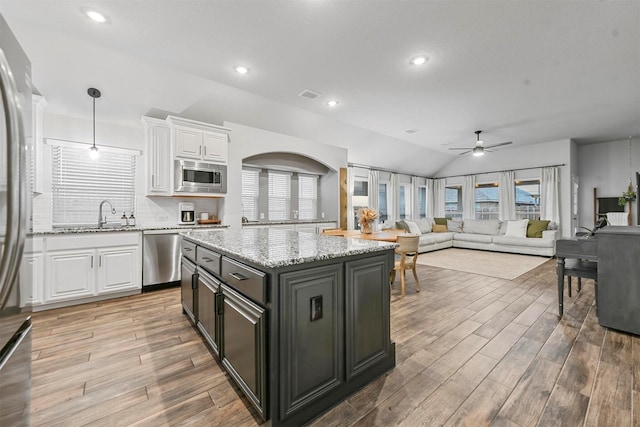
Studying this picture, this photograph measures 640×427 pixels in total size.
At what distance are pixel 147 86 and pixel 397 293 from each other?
14.4 ft

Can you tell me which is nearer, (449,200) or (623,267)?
(623,267)

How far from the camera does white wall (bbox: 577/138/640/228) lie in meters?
6.87

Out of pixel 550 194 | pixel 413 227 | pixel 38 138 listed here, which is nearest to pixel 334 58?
pixel 38 138

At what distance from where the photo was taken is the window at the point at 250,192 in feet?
18.7

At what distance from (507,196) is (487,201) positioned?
64 centimetres

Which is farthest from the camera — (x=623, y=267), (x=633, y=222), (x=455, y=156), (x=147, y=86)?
(x=455, y=156)

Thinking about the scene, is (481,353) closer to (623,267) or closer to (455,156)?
(623,267)

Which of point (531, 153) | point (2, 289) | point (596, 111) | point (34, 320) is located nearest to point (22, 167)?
point (2, 289)

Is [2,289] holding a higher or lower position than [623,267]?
higher

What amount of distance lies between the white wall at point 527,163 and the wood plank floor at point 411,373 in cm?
527

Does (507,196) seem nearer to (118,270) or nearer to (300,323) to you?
(300,323)

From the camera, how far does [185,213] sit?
14.8 ft

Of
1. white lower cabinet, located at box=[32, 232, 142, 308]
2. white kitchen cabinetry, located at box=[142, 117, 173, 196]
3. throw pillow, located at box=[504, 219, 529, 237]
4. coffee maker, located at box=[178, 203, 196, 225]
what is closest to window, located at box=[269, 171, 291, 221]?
coffee maker, located at box=[178, 203, 196, 225]

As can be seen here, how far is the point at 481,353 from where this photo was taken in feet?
7.27
